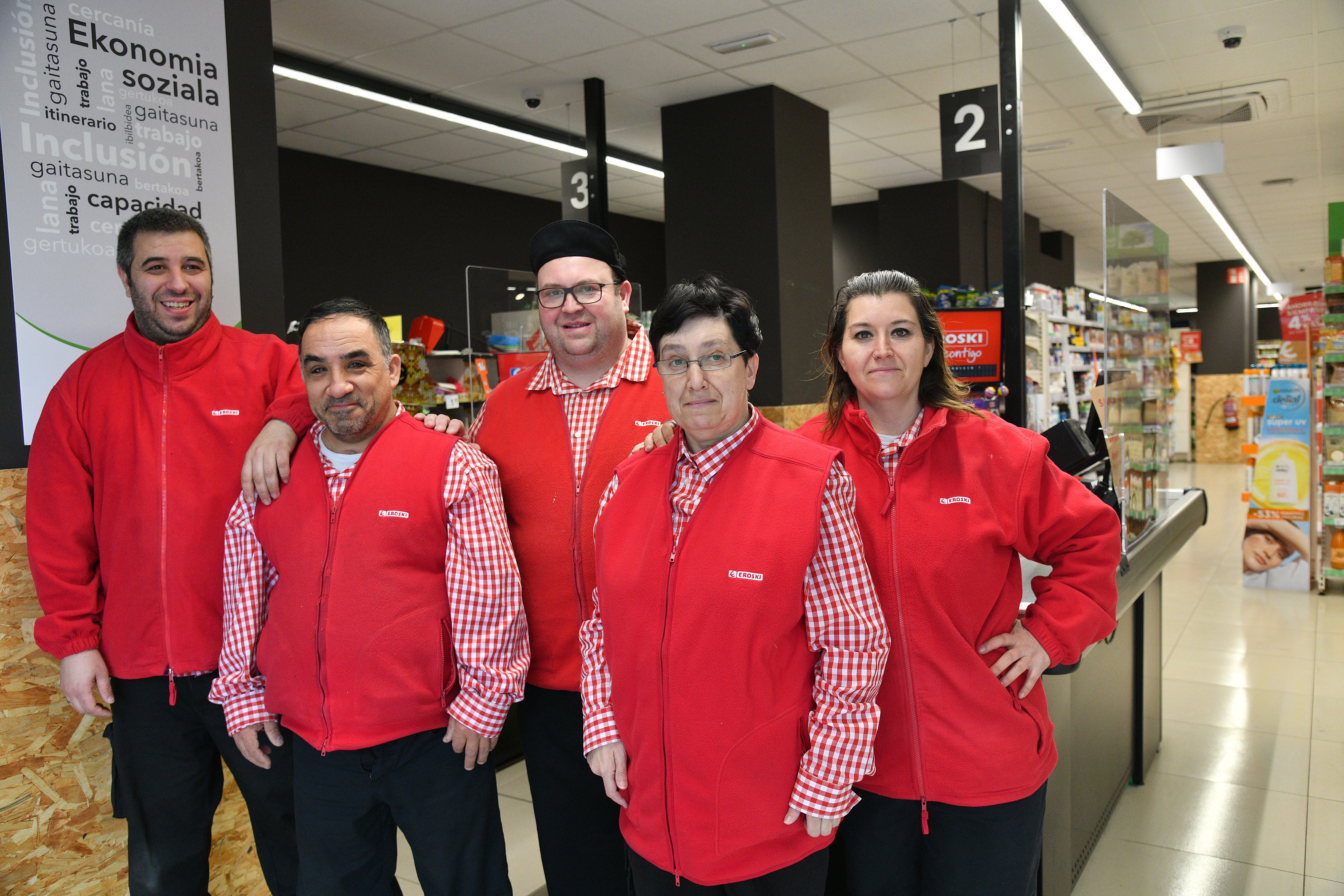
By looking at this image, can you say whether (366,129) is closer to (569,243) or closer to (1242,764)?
(569,243)

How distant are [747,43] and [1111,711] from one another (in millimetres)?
4623

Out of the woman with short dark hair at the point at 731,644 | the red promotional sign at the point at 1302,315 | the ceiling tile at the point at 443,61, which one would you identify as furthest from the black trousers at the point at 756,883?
the red promotional sign at the point at 1302,315

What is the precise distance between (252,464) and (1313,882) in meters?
3.49

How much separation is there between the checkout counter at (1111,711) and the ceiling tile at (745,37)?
3.57m

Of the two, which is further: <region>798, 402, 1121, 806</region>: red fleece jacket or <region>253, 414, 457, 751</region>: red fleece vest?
<region>253, 414, 457, 751</region>: red fleece vest

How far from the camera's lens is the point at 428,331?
654cm

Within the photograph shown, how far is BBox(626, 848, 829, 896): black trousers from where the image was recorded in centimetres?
156

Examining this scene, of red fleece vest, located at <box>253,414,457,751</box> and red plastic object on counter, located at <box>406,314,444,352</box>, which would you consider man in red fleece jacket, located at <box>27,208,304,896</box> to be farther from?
red plastic object on counter, located at <box>406,314,444,352</box>

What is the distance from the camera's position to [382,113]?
7109mm

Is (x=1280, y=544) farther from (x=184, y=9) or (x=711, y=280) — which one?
(x=184, y=9)

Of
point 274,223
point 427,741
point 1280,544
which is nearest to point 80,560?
point 427,741

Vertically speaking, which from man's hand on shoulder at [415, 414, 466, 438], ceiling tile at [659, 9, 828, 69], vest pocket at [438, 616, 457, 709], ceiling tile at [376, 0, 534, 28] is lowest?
vest pocket at [438, 616, 457, 709]

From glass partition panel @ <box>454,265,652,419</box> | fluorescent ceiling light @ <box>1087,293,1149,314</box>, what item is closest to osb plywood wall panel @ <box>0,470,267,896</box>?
glass partition panel @ <box>454,265,652,419</box>

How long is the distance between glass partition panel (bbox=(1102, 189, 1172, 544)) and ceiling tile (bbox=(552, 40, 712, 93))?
3232 mm
